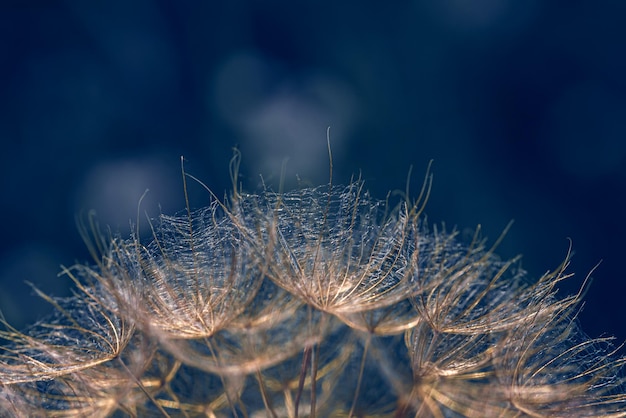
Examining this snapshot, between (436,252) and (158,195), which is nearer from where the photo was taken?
(436,252)

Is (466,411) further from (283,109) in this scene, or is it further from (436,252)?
(283,109)

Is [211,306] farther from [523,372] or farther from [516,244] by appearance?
[516,244]

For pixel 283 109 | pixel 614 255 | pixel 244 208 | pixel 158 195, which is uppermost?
pixel 244 208

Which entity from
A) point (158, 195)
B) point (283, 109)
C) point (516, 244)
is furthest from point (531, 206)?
point (158, 195)

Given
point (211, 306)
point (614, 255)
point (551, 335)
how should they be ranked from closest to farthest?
point (211, 306) → point (551, 335) → point (614, 255)

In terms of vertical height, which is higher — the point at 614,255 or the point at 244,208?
the point at 244,208

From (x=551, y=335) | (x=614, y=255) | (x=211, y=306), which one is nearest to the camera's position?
(x=211, y=306)

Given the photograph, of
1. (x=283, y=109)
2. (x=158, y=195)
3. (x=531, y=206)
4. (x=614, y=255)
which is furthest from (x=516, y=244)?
(x=158, y=195)
